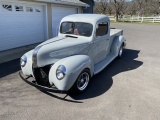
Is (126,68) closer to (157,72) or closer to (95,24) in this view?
(157,72)

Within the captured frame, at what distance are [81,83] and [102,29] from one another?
2.13 metres

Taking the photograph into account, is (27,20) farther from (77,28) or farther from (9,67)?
(77,28)

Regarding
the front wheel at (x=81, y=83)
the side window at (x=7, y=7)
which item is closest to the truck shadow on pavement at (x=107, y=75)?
the front wheel at (x=81, y=83)

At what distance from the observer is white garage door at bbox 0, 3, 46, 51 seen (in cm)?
830

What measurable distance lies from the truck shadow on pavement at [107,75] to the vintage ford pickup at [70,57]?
23 centimetres

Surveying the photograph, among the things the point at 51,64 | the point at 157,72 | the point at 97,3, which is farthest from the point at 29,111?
the point at 97,3

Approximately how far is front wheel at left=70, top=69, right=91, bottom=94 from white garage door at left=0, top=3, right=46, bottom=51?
5.86 metres

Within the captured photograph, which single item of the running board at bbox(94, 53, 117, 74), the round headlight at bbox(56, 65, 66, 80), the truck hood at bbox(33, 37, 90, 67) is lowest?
the running board at bbox(94, 53, 117, 74)

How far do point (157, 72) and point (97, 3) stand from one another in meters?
46.6

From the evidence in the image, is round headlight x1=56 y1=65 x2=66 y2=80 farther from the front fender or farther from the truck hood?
the truck hood

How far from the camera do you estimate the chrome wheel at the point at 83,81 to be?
4128mm

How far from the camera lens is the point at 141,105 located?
149 inches

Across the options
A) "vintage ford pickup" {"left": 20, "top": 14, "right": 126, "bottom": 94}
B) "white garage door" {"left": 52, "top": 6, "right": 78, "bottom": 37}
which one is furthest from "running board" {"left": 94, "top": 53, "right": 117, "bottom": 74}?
"white garage door" {"left": 52, "top": 6, "right": 78, "bottom": 37}

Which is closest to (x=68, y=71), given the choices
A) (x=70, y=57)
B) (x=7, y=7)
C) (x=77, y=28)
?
(x=70, y=57)
